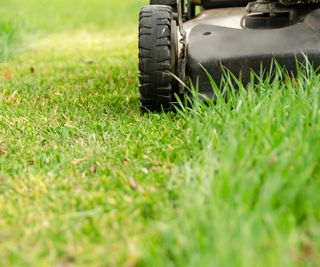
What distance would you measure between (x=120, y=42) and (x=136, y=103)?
2391 mm

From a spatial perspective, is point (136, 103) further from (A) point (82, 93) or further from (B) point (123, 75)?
(B) point (123, 75)

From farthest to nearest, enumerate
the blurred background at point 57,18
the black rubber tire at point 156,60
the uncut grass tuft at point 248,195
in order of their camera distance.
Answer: the blurred background at point 57,18, the black rubber tire at point 156,60, the uncut grass tuft at point 248,195

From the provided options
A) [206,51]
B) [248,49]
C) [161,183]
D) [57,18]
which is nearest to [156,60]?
[206,51]

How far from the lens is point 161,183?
1644 mm

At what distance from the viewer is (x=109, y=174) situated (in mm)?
1761

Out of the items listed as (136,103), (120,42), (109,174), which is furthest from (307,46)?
(120,42)

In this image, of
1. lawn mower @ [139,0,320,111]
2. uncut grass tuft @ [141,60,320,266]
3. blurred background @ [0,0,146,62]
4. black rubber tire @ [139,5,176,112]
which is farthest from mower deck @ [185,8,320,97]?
blurred background @ [0,0,146,62]

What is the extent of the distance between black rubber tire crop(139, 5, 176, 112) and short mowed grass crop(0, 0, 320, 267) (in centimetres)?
8

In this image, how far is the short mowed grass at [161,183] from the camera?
124 cm

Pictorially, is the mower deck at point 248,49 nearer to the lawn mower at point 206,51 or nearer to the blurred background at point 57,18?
the lawn mower at point 206,51

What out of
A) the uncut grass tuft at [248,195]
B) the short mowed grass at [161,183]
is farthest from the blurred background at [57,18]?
the uncut grass tuft at [248,195]

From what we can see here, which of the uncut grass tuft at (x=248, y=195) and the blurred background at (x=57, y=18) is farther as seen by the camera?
the blurred background at (x=57, y=18)

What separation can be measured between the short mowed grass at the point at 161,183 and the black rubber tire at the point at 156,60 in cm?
8

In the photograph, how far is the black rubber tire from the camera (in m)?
2.36
